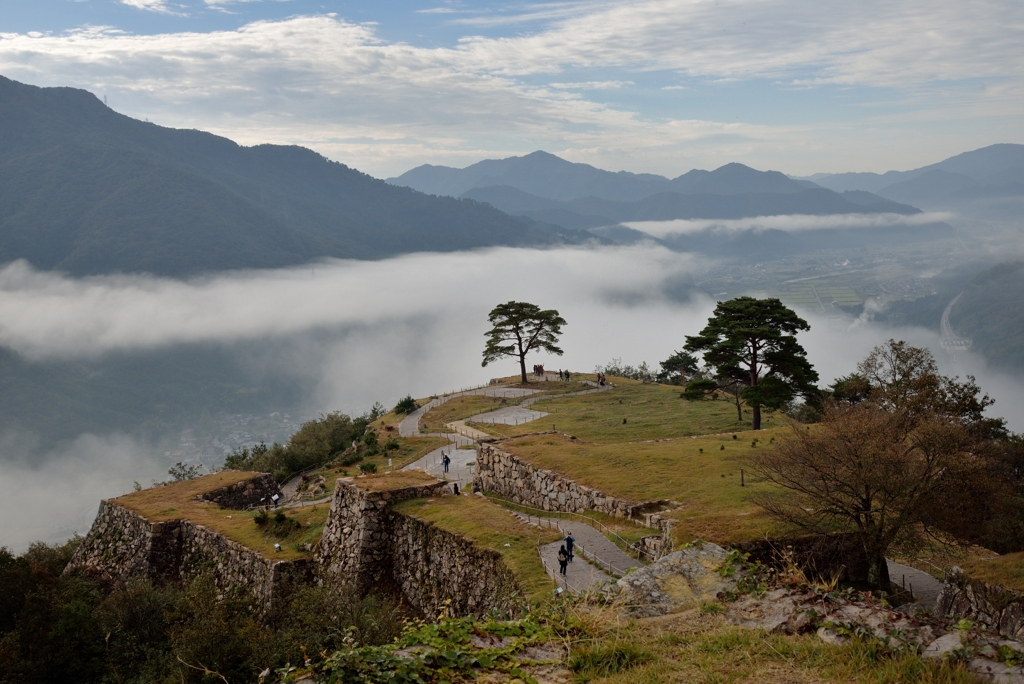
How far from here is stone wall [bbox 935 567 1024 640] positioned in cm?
1473

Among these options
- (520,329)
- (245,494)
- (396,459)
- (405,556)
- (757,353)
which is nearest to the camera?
(405,556)

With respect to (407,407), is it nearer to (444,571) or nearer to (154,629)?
(154,629)

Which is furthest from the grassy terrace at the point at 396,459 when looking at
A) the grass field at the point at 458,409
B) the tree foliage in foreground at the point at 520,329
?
the tree foliage in foreground at the point at 520,329

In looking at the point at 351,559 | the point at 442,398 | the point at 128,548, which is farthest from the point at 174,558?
the point at 442,398

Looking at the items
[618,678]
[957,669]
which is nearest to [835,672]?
[957,669]

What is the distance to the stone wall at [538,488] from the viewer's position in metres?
23.0

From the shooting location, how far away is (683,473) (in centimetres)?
2505

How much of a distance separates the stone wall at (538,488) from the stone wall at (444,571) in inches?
235

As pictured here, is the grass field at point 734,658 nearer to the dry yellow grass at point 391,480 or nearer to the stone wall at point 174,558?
the dry yellow grass at point 391,480

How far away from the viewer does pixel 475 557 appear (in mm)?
19141

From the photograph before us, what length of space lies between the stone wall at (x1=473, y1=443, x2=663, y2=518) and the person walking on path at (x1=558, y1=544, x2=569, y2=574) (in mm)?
4900

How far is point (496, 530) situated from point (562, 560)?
333cm

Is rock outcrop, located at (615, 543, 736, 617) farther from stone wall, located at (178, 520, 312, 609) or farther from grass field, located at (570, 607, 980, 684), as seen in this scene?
stone wall, located at (178, 520, 312, 609)

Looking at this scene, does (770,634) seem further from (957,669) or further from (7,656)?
(7,656)
